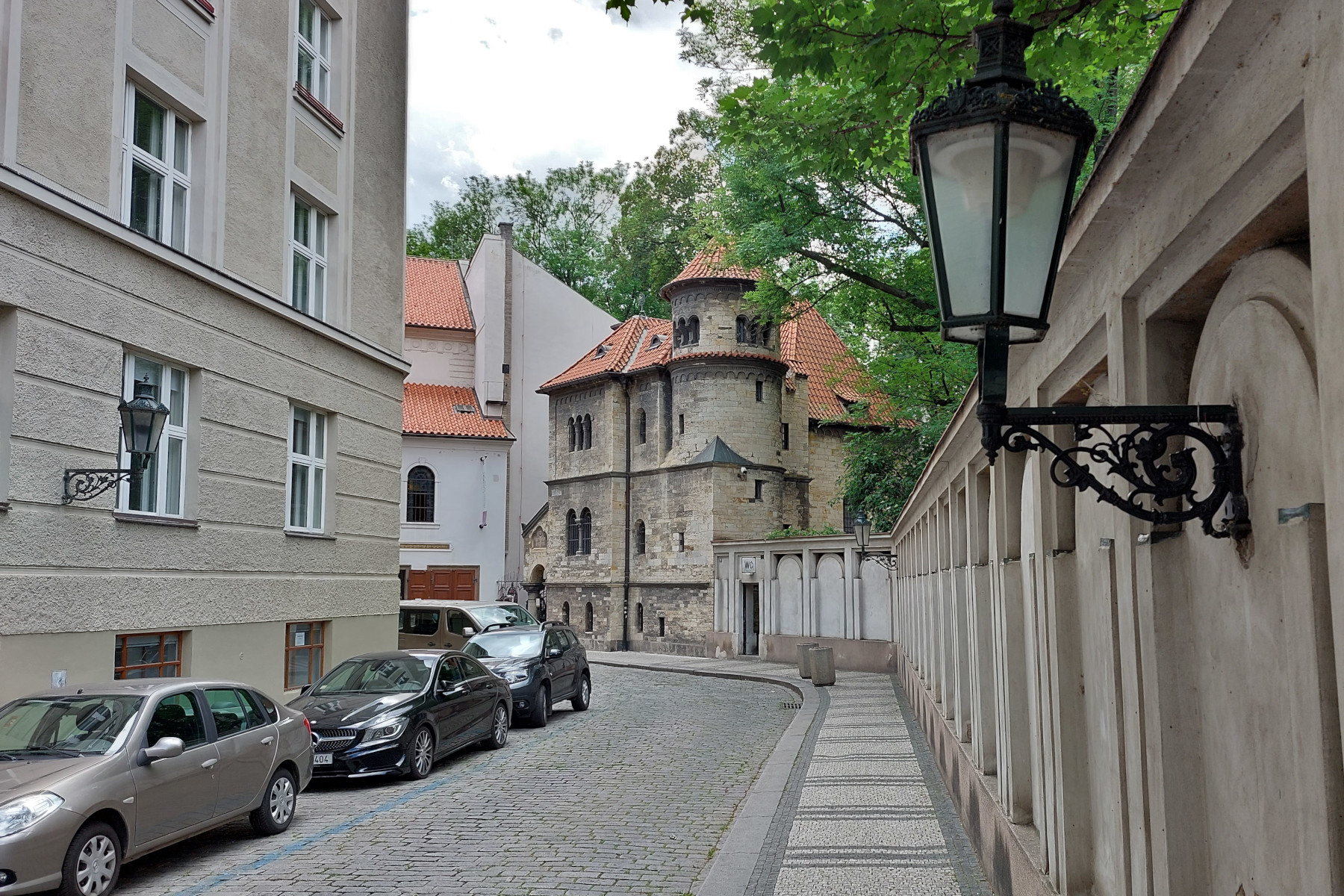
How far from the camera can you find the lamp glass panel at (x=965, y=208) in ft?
10.4

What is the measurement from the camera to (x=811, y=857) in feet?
27.2

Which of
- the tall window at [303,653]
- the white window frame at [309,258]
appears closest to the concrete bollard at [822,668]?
the tall window at [303,653]

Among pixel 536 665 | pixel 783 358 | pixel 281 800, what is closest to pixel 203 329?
pixel 281 800

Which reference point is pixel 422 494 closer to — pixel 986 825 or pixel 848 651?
pixel 848 651

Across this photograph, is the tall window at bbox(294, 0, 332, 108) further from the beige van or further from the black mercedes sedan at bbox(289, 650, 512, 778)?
the beige van

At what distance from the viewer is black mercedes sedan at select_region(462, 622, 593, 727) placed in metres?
18.0

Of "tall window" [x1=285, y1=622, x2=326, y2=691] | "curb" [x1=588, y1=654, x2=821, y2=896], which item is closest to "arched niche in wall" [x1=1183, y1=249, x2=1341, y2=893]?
"curb" [x1=588, y1=654, x2=821, y2=896]

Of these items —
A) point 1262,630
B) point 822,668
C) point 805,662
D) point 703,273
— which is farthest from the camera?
Result: point 703,273

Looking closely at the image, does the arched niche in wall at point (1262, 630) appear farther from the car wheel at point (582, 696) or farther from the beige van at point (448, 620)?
the beige van at point (448, 620)

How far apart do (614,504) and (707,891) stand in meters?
36.8

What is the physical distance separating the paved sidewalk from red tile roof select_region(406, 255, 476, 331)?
1381 inches

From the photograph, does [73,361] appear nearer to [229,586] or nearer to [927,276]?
[229,586]

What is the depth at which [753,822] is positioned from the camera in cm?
965

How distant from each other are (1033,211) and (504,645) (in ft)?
56.1
